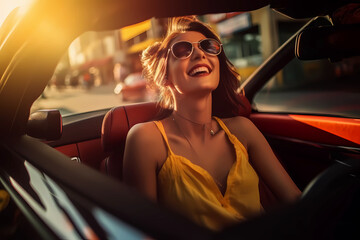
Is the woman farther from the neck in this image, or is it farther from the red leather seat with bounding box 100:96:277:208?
the red leather seat with bounding box 100:96:277:208

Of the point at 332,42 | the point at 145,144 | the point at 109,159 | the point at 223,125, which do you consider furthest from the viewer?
the point at 109,159

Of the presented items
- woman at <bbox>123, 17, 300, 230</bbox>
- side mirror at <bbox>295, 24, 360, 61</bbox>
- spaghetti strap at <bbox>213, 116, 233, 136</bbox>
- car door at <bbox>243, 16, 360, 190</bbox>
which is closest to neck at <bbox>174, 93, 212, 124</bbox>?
woman at <bbox>123, 17, 300, 230</bbox>

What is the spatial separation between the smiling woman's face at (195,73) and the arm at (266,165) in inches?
15.4

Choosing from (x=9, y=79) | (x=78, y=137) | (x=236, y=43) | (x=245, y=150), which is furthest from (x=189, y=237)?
(x=236, y=43)

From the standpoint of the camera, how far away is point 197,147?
5.90ft

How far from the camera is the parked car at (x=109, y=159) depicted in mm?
696

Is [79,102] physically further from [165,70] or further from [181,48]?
[181,48]

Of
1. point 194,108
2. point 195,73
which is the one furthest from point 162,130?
point 195,73

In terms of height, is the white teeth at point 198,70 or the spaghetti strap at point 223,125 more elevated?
the white teeth at point 198,70

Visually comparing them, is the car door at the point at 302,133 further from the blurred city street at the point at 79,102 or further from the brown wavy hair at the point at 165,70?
the blurred city street at the point at 79,102

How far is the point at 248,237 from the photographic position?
56 centimetres

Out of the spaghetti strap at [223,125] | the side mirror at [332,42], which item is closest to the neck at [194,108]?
the spaghetti strap at [223,125]

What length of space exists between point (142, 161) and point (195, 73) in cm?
51

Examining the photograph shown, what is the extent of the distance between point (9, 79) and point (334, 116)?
2.20m
